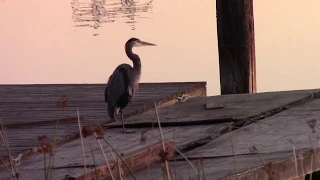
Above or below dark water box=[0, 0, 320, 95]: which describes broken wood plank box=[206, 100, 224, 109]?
below

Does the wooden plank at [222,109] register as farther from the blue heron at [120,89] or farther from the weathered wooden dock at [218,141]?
the blue heron at [120,89]

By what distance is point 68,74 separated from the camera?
53.6 feet

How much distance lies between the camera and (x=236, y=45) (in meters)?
7.86

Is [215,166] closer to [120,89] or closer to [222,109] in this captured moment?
[222,109]

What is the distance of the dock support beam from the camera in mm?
7789

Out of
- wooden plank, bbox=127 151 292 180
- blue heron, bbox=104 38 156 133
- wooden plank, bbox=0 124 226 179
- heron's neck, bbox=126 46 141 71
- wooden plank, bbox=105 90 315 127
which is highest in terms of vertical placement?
heron's neck, bbox=126 46 141 71

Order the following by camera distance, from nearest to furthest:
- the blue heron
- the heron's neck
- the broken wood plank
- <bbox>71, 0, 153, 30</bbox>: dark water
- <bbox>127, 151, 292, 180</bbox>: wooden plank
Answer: <bbox>127, 151, 292, 180</bbox>: wooden plank, the blue heron, the broken wood plank, the heron's neck, <bbox>71, 0, 153, 30</bbox>: dark water

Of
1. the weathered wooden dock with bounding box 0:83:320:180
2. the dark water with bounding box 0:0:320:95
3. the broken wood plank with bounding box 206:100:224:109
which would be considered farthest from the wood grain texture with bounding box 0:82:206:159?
the dark water with bounding box 0:0:320:95

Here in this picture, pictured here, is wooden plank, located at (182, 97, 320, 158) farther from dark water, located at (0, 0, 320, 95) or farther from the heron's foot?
dark water, located at (0, 0, 320, 95)

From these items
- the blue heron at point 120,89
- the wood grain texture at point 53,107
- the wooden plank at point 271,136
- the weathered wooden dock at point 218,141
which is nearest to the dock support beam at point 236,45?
the wood grain texture at point 53,107

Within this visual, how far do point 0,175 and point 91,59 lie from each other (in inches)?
467

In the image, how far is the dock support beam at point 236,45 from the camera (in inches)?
307

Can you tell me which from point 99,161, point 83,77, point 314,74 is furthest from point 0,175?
point 83,77

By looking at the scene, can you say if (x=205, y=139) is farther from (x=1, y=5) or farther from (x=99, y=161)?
(x=1, y=5)
